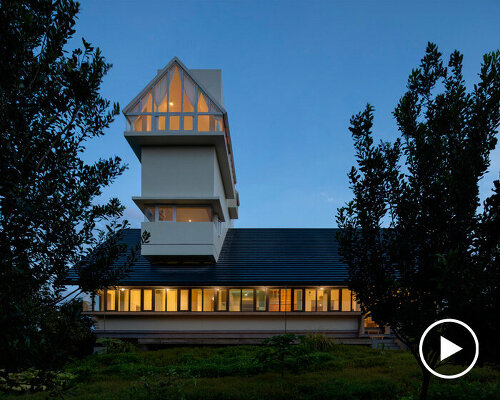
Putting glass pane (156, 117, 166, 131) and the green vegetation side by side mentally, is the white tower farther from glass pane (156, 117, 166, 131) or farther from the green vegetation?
the green vegetation

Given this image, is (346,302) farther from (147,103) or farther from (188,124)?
(147,103)

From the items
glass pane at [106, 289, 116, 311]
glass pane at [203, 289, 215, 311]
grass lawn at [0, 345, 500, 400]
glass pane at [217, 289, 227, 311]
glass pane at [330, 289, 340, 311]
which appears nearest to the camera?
grass lawn at [0, 345, 500, 400]

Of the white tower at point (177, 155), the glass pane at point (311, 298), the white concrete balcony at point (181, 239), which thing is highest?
the white tower at point (177, 155)

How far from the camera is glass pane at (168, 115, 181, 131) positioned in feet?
76.2

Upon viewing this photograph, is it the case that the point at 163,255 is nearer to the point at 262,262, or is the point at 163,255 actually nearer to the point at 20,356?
the point at 262,262

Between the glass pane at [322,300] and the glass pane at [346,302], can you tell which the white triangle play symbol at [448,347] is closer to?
the glass pane at [346,302]

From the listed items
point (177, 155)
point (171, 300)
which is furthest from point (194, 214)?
point (171, 300)

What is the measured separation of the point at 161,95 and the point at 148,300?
41.7 feet

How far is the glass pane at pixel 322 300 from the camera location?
953 inches

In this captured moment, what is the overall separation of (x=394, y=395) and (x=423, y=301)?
4.59 metres

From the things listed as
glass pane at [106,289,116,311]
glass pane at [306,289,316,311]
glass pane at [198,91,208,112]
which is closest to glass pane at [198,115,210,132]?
glass pane at [198,91,208,112]

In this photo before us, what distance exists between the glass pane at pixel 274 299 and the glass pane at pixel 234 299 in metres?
2.03

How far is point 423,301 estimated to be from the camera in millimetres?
7840

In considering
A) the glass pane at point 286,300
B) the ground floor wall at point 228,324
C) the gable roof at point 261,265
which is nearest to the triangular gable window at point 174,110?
the gable roof at point 261,265
